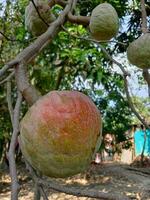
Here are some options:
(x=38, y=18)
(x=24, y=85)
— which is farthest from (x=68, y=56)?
(x=24, y=85)

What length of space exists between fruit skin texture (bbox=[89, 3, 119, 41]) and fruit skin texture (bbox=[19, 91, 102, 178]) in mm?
606

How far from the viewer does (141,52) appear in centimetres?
119

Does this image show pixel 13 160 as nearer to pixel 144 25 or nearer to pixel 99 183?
pixel 144 25

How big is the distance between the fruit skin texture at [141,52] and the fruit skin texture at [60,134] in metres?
0.54

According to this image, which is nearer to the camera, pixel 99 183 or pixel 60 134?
pixel 60 134

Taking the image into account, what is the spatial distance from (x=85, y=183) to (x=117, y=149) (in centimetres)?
158

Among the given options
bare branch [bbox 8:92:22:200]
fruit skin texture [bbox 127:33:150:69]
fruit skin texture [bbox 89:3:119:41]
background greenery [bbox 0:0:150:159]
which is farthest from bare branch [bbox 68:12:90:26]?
background greenery [bbox 0:0:150:159]

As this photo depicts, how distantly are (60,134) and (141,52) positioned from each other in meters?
0.62

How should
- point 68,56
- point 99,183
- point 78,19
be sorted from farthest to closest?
1. point 99,183
2. point 68,56
3. point 78,19

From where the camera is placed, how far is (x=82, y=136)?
2.14ft

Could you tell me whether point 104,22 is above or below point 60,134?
above

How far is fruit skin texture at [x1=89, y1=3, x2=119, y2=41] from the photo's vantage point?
4.10ft

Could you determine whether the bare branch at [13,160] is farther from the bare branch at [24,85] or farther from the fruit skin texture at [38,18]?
the fruit skin texture at [38,18]

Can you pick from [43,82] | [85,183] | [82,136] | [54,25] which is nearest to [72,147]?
[82,136]
